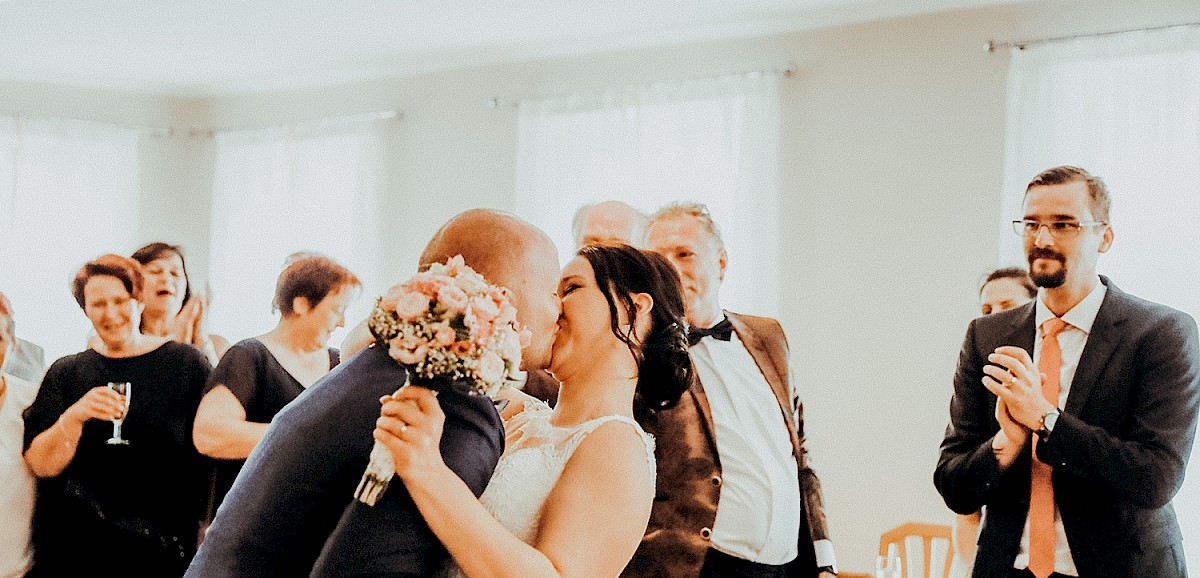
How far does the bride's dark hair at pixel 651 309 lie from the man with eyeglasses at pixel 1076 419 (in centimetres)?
106

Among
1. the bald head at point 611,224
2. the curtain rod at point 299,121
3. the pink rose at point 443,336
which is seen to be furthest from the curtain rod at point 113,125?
the pink rose at point 443,336

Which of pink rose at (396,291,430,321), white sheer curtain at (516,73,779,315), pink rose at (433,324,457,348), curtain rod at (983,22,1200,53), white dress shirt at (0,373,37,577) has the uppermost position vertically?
curtain rod at (983,22,1200,53)

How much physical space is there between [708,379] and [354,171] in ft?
16.5

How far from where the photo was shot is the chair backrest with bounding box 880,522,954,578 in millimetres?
5344

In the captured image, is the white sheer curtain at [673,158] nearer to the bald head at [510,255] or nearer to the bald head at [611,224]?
the bald head at [611,224]

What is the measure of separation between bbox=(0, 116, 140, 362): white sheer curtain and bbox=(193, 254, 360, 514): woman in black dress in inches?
168

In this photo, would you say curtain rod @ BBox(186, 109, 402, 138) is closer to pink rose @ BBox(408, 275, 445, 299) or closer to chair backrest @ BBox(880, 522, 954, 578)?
chair backrest @ BBox(880, 522, 954, 578)

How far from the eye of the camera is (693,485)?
10.8ft

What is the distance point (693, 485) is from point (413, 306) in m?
1.56

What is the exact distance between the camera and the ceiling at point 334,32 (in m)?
6.44

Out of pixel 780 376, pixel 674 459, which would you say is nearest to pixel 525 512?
pixel 674 459

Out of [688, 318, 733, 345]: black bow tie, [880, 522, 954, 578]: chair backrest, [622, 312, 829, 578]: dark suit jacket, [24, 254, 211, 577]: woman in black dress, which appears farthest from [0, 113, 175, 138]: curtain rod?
[622, 312, 829, 578]: dark suit jacket

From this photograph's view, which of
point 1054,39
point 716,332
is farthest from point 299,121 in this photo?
point 716,332

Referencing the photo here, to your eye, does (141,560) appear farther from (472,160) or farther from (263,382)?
(472,160)
